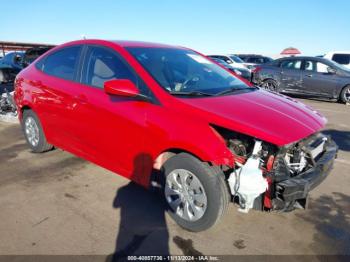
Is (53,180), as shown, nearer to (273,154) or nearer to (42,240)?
(42,240)

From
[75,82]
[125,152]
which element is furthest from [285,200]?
[75,82]

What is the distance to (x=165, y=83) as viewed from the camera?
3.31m

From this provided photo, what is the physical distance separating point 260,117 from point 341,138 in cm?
412

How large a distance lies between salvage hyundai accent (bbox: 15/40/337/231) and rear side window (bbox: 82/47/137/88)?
0.5 inches

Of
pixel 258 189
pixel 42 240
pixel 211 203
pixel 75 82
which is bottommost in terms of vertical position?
pixel 42 240

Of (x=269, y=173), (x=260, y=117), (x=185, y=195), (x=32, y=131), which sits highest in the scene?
(x=260, y=117)

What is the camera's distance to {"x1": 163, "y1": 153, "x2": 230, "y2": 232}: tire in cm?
282

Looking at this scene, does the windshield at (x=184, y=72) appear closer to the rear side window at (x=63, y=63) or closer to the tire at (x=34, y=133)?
the rear side window at (x=63, y=63)

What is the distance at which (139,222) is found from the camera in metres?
3.21

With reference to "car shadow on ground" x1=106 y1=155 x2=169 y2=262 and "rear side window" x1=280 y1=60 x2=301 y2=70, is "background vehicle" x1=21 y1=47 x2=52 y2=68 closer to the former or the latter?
"rear side window" x1=280 y1=60 x2=301 y2=70

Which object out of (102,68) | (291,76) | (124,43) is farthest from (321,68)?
(102,68)

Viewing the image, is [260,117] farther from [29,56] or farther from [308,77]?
[29,56]

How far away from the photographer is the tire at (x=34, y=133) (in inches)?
189

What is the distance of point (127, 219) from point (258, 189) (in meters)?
1.36
